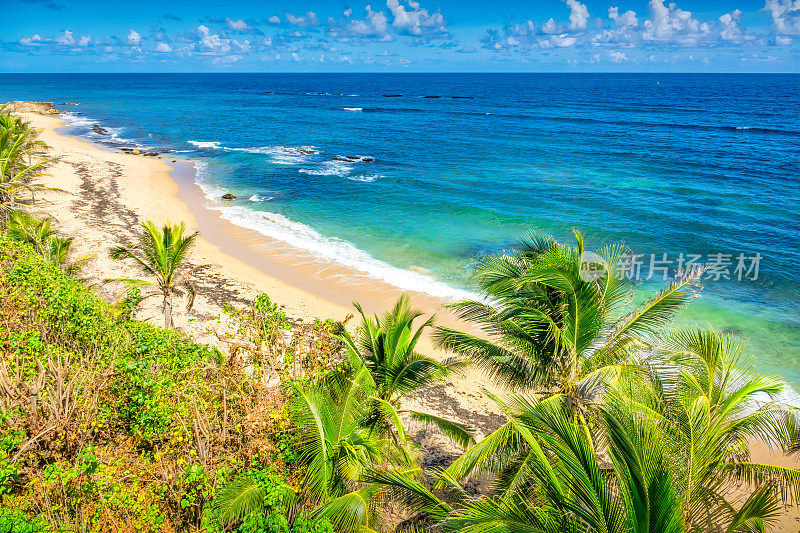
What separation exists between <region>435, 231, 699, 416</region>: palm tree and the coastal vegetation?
0.12 ft

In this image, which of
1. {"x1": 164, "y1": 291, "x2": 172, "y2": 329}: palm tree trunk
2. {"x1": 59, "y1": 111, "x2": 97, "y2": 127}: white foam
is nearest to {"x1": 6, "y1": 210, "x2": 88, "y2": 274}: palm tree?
{"x1": 164, "y1": 291, "x2": 172, "y2": 329}: palm tree trunk

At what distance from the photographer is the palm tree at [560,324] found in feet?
27.3

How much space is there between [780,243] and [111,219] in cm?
3596

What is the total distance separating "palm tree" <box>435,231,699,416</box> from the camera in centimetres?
834

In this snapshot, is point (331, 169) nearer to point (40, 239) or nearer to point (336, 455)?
point (40, 239)

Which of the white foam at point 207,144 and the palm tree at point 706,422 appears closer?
the palm tree at point 706,422

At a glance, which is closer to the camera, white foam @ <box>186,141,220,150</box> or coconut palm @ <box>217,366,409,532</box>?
coconut palm @ <box>217,366,409,532</box>

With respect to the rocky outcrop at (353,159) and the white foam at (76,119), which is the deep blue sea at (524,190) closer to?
the rocky outcrop at (353,159)

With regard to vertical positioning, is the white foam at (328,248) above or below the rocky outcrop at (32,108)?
below

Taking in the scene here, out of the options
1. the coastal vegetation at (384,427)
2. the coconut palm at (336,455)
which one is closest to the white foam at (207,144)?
the coastal vegetation at (384,427)

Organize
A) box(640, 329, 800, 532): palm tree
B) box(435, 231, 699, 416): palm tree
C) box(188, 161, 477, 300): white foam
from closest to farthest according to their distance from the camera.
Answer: box(640, 329, 800, 532): palm tree, box(435, 231, 699, 416): palm tree, box(188, 161, 477, 300): white foam

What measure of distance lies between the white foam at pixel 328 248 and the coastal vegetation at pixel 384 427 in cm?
1167

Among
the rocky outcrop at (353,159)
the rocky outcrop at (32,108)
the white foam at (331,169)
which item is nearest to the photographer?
the white foam at (331,169)

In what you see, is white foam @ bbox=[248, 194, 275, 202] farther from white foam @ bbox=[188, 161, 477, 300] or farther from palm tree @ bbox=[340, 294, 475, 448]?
palm tree @ bbox=[340, 294, 475, 448]
